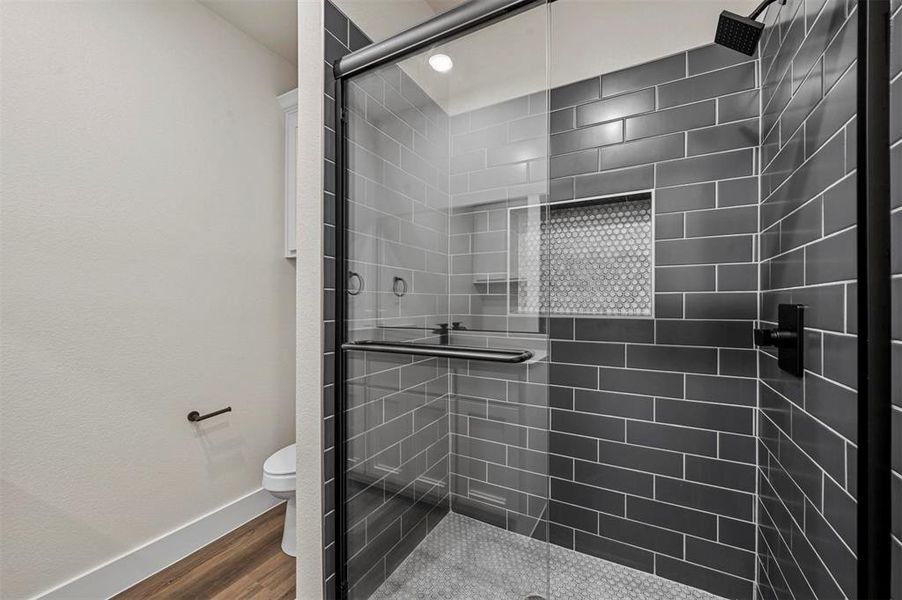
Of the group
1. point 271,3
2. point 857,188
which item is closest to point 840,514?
point 857,188

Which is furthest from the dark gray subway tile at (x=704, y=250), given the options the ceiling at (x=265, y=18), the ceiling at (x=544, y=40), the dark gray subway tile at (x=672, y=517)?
the ceiling at (x=265, y=18)

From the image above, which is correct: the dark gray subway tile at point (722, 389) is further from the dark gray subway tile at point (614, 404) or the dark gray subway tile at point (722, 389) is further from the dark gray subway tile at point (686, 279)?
the dark gray subway tile at point (686, 279)

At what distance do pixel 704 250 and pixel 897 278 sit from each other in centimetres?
96

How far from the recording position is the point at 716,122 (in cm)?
144

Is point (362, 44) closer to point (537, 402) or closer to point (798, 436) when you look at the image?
point (537, 402)

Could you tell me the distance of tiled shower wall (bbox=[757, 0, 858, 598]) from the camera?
70cm

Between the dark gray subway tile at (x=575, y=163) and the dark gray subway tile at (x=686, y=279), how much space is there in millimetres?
540

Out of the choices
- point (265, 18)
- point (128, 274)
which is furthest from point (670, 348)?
point (265, 18)

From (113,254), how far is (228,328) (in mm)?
605

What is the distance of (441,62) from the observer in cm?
120

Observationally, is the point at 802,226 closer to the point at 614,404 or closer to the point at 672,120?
the point at 672,120

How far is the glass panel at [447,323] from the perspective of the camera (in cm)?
111

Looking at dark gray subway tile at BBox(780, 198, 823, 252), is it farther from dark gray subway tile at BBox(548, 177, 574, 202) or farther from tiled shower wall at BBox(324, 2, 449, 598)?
tiled shower wall at BBox(324, 2, 449, 598)

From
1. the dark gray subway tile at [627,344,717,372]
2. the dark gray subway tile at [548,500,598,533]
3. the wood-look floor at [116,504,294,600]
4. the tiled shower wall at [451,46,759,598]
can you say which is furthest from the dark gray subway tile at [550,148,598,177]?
the wood-look floor at [116,504,294,600]
